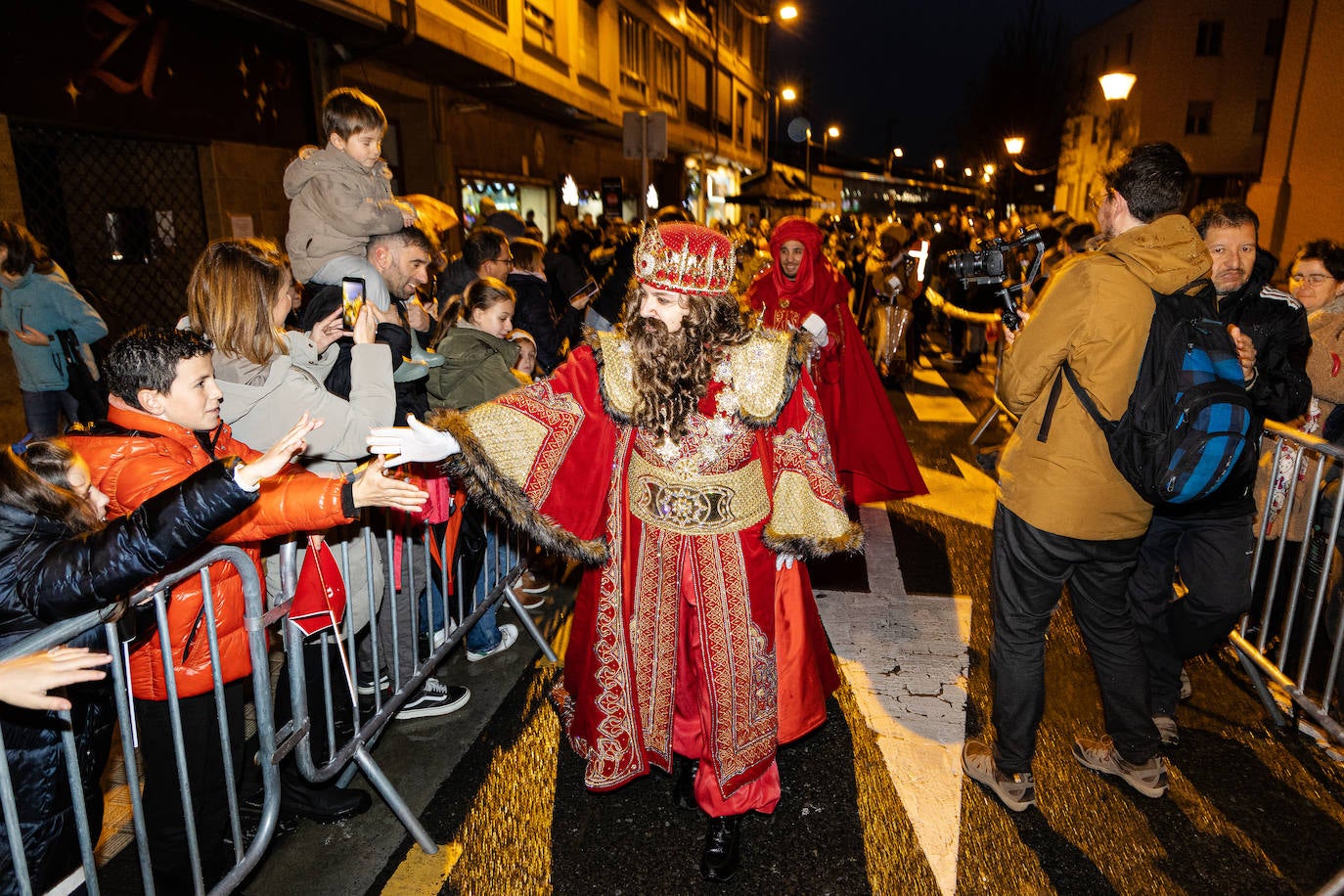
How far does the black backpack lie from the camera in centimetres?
262

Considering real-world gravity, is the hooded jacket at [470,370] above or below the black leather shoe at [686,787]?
above

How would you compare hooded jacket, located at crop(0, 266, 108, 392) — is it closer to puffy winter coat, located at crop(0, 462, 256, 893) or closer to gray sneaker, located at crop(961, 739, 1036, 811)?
puffy winter coat, located at crop(0, 462, 256, 893)

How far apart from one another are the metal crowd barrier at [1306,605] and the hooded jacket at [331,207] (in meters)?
4.34

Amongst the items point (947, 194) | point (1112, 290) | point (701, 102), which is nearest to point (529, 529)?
point (1112, 290)

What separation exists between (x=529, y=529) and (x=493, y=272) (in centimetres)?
315

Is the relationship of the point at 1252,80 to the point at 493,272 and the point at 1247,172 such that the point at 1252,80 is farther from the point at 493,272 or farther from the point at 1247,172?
the point at 493,272

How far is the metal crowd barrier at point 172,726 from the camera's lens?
1787 mm

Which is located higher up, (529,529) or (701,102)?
(701,102)

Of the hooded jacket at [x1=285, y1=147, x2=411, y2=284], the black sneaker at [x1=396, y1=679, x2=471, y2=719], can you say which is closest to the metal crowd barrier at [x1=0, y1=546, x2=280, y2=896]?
the black sneaker at [x1=396, y1=679, x2=471, y2=719]

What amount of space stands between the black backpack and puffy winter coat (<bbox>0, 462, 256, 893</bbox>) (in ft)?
8.58

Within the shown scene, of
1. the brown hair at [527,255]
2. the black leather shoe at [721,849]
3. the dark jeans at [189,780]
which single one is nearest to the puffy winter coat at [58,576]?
the dark jeans at [189,780]

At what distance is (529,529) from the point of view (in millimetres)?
2883

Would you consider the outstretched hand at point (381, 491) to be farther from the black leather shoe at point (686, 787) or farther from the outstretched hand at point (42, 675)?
the black leather shoe at point (686, 787)

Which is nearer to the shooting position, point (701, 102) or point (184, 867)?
point (184, 867)
